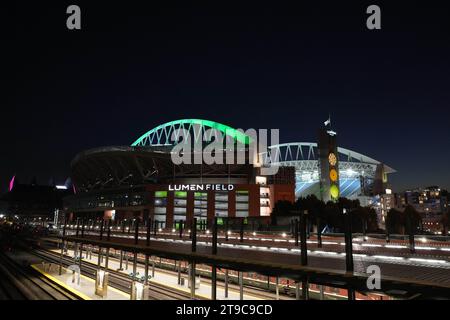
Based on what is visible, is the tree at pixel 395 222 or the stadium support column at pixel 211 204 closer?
the tree at pixel 395 222

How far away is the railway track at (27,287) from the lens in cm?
2700

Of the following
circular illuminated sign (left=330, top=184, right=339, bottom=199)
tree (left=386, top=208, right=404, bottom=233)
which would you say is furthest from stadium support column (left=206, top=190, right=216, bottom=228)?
tree (left=386, top=208, right=404, bottom=233)

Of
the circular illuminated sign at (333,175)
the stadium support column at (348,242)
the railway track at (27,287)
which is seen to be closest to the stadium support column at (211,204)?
the circular illuminated sign at (333,175)

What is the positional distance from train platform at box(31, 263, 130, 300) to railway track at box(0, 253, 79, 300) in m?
0.42

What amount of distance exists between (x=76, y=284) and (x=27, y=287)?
20.2 ft

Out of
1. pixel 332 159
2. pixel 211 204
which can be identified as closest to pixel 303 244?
pixel 211 204

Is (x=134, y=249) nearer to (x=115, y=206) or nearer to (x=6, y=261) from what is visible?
(x=6, y=261)

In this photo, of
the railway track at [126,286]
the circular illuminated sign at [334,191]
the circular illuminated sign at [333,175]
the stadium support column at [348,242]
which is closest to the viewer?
the stadium support column at [348,242]

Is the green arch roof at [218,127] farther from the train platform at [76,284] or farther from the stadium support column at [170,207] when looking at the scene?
the train platform at [76,284]

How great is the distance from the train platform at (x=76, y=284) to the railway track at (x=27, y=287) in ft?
1.38

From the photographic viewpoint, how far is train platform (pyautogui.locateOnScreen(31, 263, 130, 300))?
23.9 metres

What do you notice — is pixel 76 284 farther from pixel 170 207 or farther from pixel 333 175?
pixel 333 175

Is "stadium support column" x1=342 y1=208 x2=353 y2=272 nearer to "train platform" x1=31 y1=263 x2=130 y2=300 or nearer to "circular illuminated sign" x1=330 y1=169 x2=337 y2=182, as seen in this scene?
"train platform" x1=31 y1=263 x2=130 y2=300

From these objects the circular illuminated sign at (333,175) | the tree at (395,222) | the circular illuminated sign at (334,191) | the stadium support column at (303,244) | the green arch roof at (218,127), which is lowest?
the tree at (395,222)
